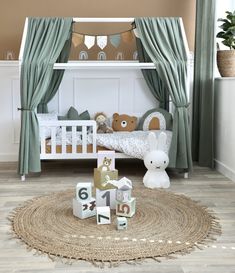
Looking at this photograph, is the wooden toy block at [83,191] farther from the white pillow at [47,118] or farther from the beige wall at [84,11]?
the beige wall at [84,11]

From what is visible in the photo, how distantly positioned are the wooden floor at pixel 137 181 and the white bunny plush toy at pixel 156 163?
127 mm

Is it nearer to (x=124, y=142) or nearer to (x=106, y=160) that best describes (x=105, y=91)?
(x=124, y=142)

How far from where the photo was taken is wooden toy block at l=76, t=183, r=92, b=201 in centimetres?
268

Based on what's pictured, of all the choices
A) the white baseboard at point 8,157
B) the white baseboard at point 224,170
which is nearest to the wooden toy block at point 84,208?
the white baseboard at point 224,170

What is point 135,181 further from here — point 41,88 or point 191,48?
point 191,48

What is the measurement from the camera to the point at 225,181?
148 inches

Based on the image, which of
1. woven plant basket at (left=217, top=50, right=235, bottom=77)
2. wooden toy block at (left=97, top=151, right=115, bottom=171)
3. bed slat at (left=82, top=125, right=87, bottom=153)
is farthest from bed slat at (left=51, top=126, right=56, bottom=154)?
woven plant basket at (left=217, top=50, right=235, bottom=77)

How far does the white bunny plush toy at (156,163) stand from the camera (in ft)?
11.5

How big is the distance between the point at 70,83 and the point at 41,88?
0.94m

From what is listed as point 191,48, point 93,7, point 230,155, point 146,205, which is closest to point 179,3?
point 191,48

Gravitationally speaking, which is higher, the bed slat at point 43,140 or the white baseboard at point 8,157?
the bed slat at point 43,140

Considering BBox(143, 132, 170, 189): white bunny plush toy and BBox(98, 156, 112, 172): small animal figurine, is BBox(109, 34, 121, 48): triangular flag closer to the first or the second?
BBox(143, 132, 170, 189): white bunny plush toy

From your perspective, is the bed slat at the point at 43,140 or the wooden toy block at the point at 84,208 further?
the bed slat at the point at 43,140

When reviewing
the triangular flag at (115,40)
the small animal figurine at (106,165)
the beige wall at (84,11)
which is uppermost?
the beige wall at (84,11)
